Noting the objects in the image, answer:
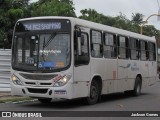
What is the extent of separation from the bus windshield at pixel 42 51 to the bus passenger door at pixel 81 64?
0.37 metres

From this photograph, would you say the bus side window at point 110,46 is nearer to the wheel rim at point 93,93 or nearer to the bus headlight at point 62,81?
the wheel rim at point 93,93

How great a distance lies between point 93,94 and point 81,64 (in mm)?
1561

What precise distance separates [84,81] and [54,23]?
7.23ft

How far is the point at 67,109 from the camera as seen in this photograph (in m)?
15.5

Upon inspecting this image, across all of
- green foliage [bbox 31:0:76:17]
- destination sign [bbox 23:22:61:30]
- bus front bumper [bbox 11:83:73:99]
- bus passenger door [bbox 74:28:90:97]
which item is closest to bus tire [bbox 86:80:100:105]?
bus passenger door [bbox 74:28:90:97]

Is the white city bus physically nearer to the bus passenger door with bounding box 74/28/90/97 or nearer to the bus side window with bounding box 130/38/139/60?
the bus passenger door with bounding box 74/28/90/97

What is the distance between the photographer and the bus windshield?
1567 cm

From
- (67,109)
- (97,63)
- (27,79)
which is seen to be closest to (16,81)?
(27,79)

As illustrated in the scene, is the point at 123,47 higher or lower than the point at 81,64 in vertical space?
higher

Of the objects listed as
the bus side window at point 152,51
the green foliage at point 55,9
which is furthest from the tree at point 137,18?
the bus side window at point 152,51

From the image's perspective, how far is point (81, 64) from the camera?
53.2ft

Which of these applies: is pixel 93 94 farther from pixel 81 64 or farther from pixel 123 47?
pixel 123 47

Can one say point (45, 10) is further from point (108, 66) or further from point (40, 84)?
point (40, 84)

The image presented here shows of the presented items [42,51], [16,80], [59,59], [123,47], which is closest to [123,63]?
[123,47]
